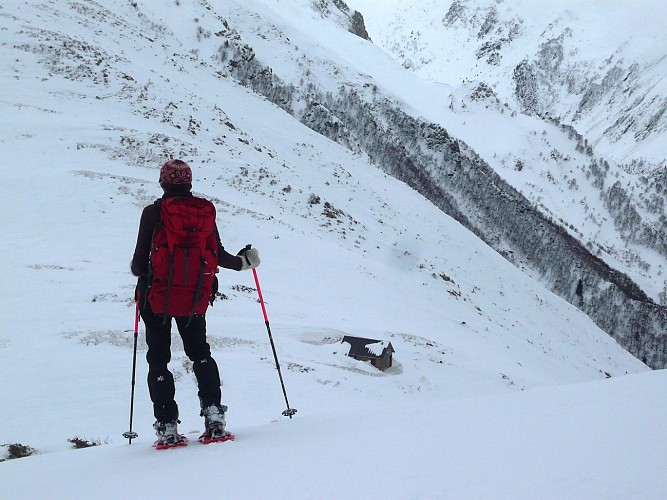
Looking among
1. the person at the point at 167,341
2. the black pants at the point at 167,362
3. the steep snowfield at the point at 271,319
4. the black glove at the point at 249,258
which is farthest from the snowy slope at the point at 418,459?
the black glove at the point at 249,258

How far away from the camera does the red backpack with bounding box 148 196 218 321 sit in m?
4.92

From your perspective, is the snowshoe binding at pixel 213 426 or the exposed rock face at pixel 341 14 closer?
the snowshoe binding at pixel 213 426

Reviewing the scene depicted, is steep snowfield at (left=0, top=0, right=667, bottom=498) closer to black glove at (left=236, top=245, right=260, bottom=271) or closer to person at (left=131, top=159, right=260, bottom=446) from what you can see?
person at (left=131, top=159, right=260, bottom=446)

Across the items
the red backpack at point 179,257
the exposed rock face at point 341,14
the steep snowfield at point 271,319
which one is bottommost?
the steep snowfield at point 271,319

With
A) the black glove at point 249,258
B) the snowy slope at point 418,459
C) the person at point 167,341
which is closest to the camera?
the snowy slope at point 418,459

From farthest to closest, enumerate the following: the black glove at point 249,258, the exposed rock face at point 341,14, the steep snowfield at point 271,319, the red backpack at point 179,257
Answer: the exposed rock face at point 341,14
the black glove at point 249,258
the red backpack at point 179,257
the steep snowfield at point 271,319

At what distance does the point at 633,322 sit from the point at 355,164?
9256cm

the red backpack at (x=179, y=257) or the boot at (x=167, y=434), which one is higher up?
the red backpack at (x=179, y=257)

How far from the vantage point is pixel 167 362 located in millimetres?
5266

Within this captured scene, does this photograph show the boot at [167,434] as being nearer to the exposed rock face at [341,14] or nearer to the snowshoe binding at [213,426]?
the snowshoe binding at [213,426]

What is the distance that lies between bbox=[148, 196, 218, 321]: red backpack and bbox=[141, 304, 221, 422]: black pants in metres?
0.21

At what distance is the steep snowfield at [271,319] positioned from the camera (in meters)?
4.04

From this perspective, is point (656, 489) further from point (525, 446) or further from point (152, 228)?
point (152, 228)

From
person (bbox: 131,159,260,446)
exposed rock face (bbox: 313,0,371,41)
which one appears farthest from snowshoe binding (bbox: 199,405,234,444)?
exposed rock face (bbox: 313,0,371,41)
